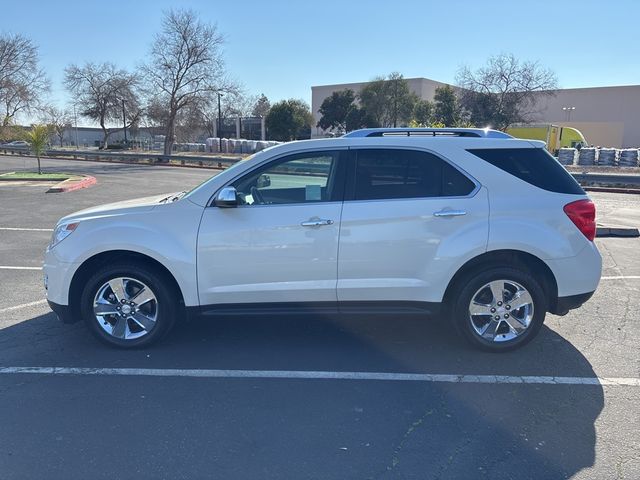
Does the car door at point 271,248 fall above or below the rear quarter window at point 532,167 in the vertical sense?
below

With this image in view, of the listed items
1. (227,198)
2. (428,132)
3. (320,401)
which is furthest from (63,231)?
(428,132)

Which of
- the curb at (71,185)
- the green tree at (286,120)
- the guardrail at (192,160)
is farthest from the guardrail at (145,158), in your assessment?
the green tree at (286,120)

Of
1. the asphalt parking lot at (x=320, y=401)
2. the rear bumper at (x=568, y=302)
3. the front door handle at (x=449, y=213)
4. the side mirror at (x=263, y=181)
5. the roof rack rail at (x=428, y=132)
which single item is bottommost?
the asphalt parking lot at (x=320, y=401)

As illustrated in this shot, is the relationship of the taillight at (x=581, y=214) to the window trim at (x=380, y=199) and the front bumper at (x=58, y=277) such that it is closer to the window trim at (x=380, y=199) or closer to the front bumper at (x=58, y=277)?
the window trim at (x=380, y=199)

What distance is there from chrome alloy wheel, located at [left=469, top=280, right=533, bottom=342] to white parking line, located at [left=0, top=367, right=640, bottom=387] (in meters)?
0.48

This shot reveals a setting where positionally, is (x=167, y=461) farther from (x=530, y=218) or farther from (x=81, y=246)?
(x=530, y=218)

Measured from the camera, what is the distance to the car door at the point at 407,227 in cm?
414

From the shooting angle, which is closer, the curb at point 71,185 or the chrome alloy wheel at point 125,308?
the chrome alloy wheel at point 125,308

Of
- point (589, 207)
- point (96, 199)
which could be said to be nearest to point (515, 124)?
point (96, 199)

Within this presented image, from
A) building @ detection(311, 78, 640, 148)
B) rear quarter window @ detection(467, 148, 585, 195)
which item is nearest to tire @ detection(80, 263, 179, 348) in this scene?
rear quarter window @ detection(467, 148, 585, 195)

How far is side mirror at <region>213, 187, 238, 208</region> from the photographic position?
4082mm

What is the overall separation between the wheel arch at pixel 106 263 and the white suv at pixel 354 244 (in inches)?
0.5

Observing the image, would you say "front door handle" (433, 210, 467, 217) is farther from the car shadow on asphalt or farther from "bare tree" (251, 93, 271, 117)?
"bare tree" (251, 93, 271, 117)

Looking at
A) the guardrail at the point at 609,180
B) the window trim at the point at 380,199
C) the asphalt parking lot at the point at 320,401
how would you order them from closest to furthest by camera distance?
the asphalt parking lot at the point at 320,401 < the window trim at the point at 380,199 < the guardrail at the point at 609,180
